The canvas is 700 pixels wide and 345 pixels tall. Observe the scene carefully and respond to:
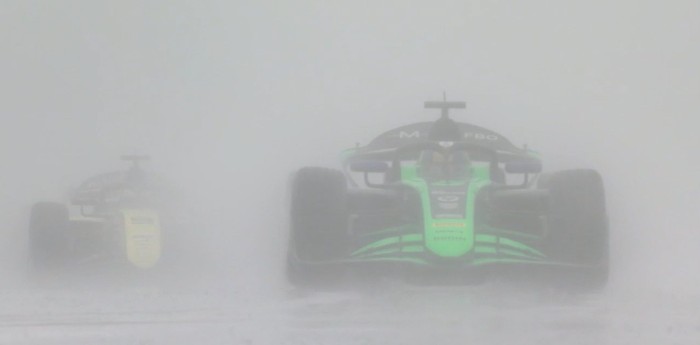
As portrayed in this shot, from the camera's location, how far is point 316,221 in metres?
10.9

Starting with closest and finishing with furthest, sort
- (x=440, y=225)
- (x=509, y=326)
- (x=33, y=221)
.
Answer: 1. (x=509, y=326)
2. (x=440, y=225)
3. (x=33, y=221)

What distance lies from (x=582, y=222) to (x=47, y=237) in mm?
5187

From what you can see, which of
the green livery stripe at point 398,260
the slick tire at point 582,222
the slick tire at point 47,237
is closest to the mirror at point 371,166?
the green livery stripe at point 398,260

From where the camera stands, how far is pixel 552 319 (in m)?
8.12

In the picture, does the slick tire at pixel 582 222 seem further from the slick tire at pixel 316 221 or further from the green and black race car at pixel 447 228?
the slick tire at pixel 316 221

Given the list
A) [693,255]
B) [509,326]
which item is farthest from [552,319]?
[693,255]

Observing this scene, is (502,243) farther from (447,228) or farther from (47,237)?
(47,237)

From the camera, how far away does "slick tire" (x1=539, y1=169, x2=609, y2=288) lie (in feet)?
35.4

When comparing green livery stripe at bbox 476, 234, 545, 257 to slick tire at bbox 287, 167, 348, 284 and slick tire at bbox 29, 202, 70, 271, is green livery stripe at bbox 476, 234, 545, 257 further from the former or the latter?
slick tire at bbox 29, 202, 70, 271

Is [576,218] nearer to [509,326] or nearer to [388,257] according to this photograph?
[388,257]

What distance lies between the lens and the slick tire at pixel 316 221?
35.7 ft

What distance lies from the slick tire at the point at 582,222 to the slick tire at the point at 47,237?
492 cm

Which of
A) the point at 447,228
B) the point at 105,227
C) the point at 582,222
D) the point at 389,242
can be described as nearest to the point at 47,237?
the point at 105,227

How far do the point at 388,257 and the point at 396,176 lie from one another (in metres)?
0.95
